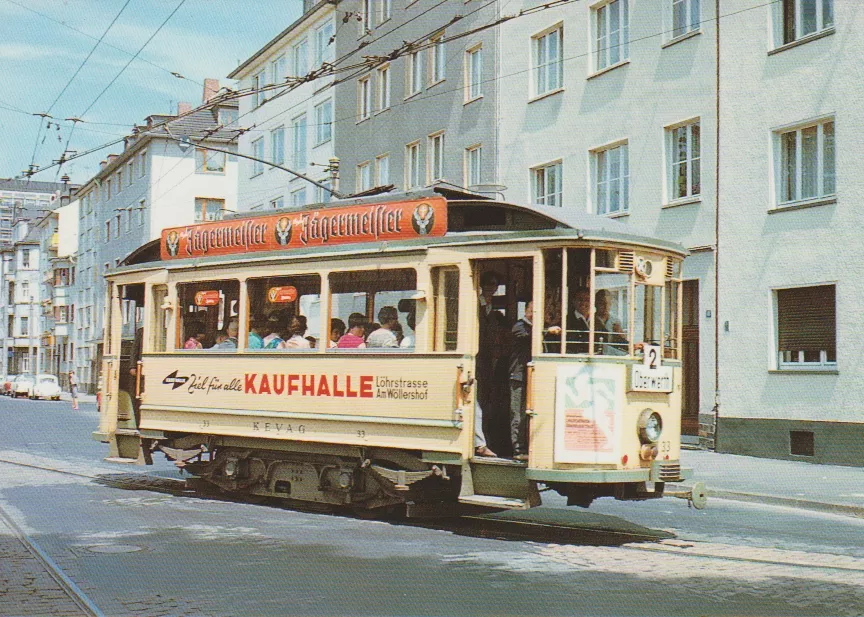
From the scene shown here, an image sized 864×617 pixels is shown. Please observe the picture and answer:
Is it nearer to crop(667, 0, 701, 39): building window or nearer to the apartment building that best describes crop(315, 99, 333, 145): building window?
the apartment building

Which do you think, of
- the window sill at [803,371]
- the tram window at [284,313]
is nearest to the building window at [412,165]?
the window sill at [803,371]

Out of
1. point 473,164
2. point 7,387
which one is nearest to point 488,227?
point 473,164

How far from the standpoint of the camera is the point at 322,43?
41.2m

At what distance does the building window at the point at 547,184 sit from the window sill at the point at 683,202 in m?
4.06

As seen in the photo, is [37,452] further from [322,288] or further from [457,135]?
[457,135]

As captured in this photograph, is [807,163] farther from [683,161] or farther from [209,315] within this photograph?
[209,315]

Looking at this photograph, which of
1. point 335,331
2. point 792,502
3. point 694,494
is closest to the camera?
point 694,494

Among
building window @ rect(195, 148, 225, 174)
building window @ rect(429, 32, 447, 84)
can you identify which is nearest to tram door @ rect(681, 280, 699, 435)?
building window @ rect(429, 32, 447, 84)

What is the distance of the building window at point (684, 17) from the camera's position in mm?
22233

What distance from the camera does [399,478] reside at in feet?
36.0

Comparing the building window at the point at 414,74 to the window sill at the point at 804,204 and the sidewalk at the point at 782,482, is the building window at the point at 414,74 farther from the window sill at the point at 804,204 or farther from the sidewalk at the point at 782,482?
the sidewalk at the point at 782,482

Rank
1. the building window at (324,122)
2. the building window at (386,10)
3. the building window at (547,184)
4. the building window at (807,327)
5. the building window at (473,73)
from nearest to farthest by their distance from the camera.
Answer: the building window at (807,327), the building window at (547,184), the building window at (473,73), the building window at (386,10), the building window at (324,122)

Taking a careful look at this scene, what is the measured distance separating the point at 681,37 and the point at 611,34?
8.56 feet

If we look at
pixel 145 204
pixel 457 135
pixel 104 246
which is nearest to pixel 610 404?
pixel 457 135
